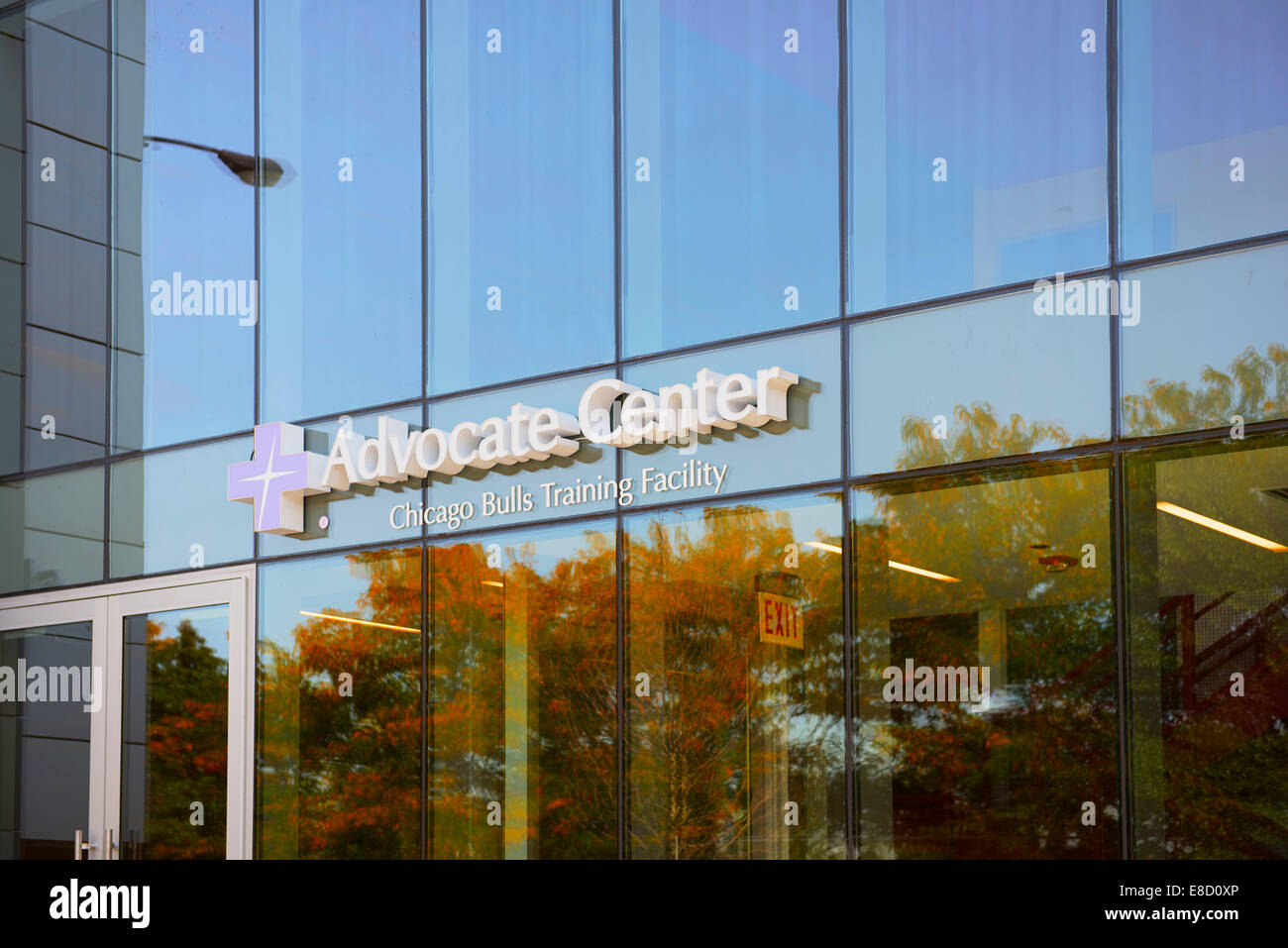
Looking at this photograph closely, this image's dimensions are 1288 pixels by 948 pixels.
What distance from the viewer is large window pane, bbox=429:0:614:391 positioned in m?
10.2

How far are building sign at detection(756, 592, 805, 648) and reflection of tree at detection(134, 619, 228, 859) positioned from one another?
5047 mm

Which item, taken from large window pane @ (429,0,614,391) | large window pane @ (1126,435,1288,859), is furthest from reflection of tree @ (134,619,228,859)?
large window pane @ (1126,435,1288,859)

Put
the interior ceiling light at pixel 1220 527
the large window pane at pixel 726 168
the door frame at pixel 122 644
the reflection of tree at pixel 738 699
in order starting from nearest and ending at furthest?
the interior ceiling light at pixel 1220 527, the reflection of tree at pixel 738 699, the large window pane at pixel 726 168, the door frame at pixel 122 644

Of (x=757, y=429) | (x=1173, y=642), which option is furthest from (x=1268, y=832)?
(x=757, y=429)

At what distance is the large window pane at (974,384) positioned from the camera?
8031mm

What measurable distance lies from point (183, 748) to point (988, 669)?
6.99m

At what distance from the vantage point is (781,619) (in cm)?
883

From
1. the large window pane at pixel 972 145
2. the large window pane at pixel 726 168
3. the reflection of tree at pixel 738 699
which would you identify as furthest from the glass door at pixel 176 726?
the large window pane at pixel 972 145

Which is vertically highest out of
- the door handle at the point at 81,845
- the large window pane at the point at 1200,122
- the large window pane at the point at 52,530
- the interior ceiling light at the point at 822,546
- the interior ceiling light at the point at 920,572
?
the large window pane at the point at 1200,122

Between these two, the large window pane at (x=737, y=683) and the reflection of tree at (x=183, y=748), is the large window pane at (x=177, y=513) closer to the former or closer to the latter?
the reflection of tree at (x=183, y=748)

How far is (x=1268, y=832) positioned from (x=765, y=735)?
2.86m

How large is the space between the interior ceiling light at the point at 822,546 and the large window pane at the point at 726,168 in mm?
1415

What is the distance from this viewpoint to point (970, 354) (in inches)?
331

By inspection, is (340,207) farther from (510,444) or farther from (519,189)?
(510,444)
